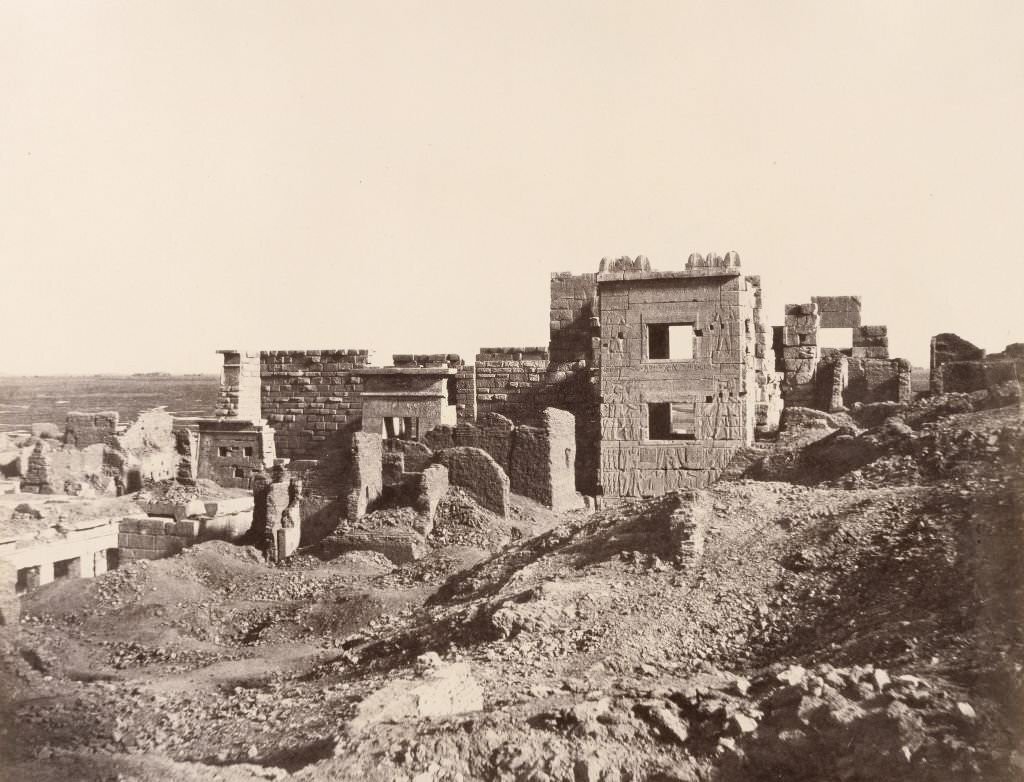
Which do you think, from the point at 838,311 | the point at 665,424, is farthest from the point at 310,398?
the point at 838,311

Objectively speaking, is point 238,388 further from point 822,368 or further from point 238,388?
point 822,368

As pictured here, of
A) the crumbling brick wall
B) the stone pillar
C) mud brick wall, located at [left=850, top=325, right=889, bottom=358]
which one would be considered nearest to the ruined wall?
the crumbling brick wall

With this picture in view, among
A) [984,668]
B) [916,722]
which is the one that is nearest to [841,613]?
[984,668]

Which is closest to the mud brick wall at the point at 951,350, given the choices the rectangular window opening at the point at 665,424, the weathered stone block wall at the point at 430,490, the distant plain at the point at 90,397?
the rectangular window opening at the point at 665,424

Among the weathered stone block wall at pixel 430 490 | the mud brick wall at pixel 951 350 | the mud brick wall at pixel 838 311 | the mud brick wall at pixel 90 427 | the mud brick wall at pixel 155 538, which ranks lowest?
the mud brick wall at pixel 155 538

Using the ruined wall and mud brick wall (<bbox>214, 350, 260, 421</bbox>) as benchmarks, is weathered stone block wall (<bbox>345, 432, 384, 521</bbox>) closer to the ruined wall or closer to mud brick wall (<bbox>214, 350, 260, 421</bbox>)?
the ruined wall

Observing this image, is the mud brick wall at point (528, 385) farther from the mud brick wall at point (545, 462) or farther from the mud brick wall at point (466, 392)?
the mud brick wall at point (545, 462)

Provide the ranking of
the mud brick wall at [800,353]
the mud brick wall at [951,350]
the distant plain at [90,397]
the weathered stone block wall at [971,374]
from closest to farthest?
the weathered stone block wall at [971,374]
the mud brick wall at [951,350]
the mud brick wall at [800,353]
the distant plain at [90,397]
